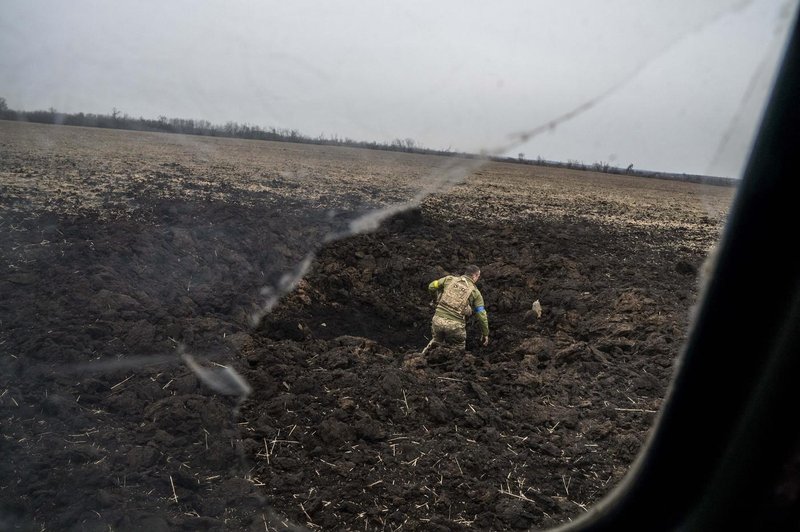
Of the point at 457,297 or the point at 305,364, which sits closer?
the point at 305,364

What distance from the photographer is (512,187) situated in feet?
85.5

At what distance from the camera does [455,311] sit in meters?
8.27

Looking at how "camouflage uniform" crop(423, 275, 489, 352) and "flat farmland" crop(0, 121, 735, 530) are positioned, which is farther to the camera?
"camouflage uniform" crop(423, 275, 489, 352)

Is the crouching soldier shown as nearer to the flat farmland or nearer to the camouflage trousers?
the camouflage trousers

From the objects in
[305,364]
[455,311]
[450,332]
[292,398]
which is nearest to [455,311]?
[455,311]

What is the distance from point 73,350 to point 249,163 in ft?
60.0

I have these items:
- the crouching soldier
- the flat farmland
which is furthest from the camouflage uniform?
the flat farmland

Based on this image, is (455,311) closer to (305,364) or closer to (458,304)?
(458,304)

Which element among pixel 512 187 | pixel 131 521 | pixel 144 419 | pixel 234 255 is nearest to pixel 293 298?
pixel 234 255

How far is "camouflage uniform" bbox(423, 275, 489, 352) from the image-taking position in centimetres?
827

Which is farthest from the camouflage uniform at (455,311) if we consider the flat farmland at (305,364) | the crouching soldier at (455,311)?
the flat farmland at (305,364)

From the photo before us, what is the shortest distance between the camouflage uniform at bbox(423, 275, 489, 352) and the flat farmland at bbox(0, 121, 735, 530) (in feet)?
1.97

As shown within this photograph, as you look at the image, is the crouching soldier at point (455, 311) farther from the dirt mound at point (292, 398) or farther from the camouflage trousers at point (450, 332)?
the dirt mound at point (292, 398)

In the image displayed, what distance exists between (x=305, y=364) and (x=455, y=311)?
103 inches
